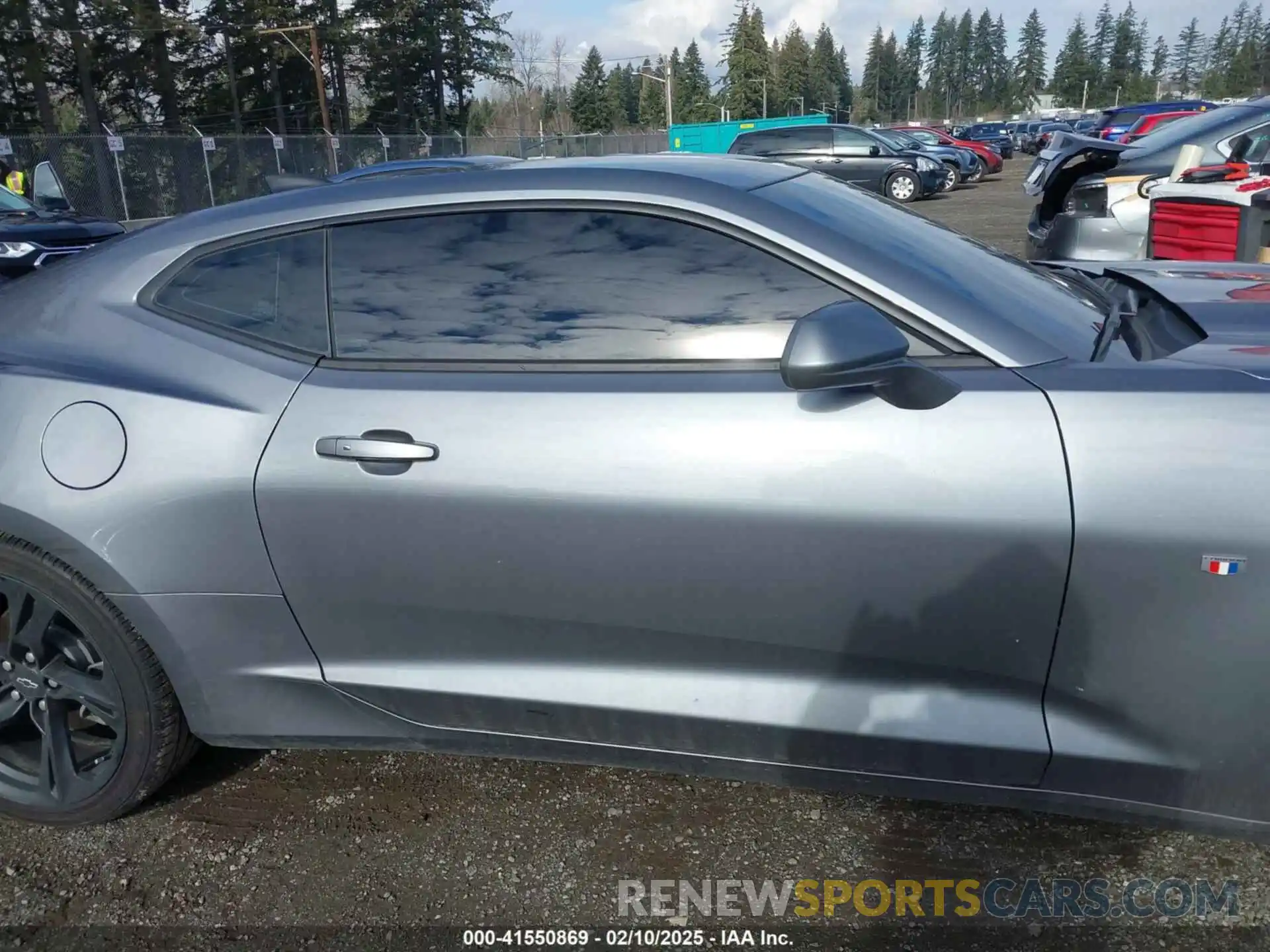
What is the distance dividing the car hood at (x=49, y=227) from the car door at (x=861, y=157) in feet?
52.1

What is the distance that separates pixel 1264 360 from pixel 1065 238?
4.60 metres

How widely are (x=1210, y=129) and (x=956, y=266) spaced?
233 inches

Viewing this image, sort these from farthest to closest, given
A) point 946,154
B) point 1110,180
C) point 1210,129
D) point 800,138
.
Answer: point 946,154 → point 800,138 → point 1210,129 → point 1110,180

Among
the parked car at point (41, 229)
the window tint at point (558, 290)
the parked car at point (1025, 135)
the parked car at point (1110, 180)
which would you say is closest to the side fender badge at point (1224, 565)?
the window tint at point (558, 290)

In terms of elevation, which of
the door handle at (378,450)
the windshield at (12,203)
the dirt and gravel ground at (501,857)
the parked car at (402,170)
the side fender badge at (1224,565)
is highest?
the parked car at (402,170)

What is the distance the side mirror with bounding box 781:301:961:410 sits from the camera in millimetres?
1761

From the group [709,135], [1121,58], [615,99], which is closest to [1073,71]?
[1121,58]

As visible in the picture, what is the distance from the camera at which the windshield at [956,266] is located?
6.62 feet

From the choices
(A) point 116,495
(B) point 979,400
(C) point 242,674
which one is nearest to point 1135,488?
(B) point 979,400

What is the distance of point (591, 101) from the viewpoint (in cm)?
7750

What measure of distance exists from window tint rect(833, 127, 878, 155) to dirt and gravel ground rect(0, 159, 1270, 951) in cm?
→ 2079

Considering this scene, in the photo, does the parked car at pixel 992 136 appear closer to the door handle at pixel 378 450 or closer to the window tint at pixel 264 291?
the window tint at pixel 264 291

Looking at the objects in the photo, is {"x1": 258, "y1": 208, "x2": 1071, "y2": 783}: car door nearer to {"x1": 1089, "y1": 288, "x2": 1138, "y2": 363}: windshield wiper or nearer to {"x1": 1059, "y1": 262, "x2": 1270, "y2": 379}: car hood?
{"x1": 1089, "y1": 288, "x2": 1138, "y2": 363}: windshield wiper

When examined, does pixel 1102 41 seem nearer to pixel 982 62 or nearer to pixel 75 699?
pixel 982 62
